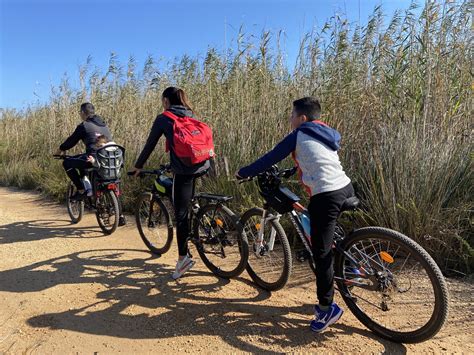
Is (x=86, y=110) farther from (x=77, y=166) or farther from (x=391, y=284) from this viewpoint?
(x=391, y=284)

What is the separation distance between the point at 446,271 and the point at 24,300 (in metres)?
4.09

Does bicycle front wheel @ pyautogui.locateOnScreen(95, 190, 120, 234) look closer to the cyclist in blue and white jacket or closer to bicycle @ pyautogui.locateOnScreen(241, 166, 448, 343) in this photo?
bicycle @ pyautogui.locateOnScreen(241, 166, 448, 343)

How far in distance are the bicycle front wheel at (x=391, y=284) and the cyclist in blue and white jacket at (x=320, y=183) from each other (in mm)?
202

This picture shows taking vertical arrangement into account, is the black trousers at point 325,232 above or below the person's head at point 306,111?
below

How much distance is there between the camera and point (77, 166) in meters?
5.88

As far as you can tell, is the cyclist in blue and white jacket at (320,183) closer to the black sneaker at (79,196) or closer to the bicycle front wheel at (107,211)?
the bicycle front wheel at (107,211)

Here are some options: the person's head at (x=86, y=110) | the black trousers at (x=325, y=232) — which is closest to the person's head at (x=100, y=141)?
the person's head at (x=86, y=110)

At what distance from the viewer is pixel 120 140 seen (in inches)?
327

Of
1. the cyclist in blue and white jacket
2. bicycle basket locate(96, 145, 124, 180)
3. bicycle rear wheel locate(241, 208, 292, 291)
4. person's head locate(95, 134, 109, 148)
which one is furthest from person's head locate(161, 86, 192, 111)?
person's head locate(95, 134, 109, 148)

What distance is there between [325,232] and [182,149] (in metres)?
1.64

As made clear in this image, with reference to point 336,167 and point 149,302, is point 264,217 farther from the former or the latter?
point 149,302

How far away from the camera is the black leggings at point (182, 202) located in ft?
12.7

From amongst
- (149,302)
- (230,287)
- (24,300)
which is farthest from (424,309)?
(24,300)

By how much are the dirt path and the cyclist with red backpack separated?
53 cm
